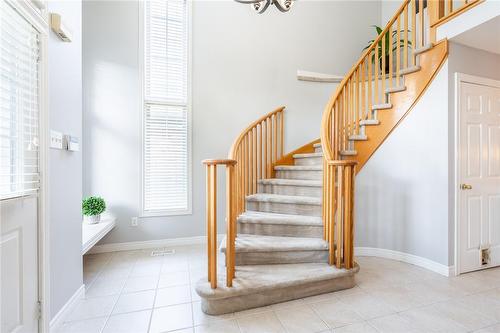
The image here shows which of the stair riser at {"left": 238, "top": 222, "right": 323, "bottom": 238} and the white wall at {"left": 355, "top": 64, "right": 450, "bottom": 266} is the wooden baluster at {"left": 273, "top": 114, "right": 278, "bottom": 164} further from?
the stair riser at {"left": 238, "top": 222, "right": 323, "bottom": 238}

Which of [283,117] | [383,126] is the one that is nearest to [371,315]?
[383,126]

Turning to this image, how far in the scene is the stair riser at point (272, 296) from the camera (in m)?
1.80

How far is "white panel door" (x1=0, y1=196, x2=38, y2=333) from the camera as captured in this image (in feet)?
3.87

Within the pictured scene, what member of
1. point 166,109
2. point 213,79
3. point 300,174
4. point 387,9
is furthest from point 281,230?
point 387,9

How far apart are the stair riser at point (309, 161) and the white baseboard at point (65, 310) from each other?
116 inches

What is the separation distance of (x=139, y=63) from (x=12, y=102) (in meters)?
2.35

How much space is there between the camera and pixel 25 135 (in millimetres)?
1354

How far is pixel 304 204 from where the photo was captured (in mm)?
2654

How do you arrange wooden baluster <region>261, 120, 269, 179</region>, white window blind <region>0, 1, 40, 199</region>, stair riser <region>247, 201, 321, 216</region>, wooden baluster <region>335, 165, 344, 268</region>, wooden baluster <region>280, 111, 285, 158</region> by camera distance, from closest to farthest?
white window blind <region>0, 1, 40, 199</region> → wooden baluster <region>335, 165, 344, 268</region> → stair riser <region>247, 201, 321, 216</region> → wooden baluster <region>261, 120, 269, 179</region> → wooden baluster <region>280, 111, 285, 158</region>

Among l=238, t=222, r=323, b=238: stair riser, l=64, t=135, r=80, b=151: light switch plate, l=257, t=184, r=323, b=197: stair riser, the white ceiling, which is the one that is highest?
the white ceiling

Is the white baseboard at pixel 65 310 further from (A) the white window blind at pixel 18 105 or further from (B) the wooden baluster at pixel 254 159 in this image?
(B) the wooden baluster at pixel 254 159

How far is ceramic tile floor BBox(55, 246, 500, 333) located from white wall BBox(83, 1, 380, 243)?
1.13m

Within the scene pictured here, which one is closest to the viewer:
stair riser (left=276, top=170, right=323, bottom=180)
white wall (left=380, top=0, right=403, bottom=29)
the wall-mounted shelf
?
the wall-mounted shelf

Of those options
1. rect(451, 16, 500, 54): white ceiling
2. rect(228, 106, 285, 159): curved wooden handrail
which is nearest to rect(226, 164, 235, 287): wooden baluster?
rect(228, 106, 285, 159): curved wooden handrail
